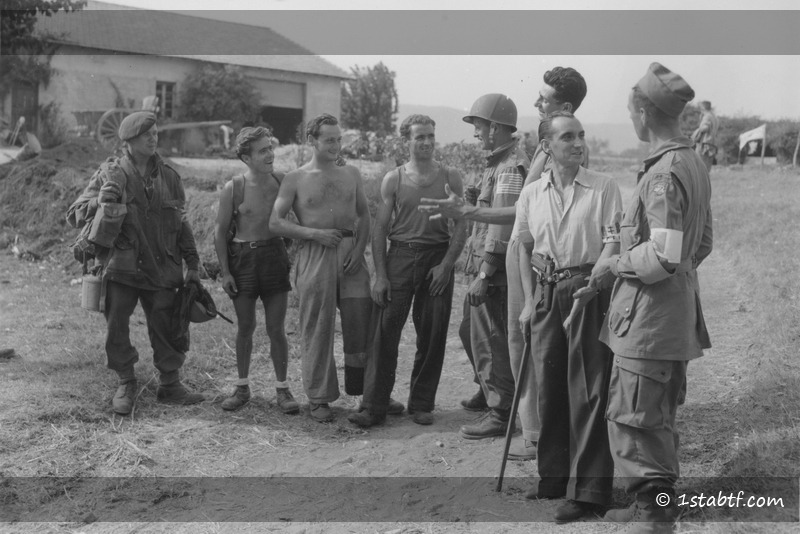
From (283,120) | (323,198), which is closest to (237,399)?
(323,198)

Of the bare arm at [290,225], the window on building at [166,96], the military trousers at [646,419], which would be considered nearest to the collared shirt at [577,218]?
the military trousers at [646,419]

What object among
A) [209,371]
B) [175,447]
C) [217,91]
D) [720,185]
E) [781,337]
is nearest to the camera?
[175,447]

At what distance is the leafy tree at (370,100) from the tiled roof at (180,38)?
4.06 meters

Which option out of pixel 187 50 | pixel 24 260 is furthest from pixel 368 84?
pixel 24 260

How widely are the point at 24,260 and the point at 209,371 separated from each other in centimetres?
532

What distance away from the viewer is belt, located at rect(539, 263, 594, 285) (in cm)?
383

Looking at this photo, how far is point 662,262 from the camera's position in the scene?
127 inches

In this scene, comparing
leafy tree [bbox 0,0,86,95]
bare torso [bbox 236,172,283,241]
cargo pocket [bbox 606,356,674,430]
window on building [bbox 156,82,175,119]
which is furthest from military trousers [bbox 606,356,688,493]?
window on building [bbox 156,82,175,119]

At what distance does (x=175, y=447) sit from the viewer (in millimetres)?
4965

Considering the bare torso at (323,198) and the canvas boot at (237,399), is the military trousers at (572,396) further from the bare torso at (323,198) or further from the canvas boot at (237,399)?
the canvas boot at (237,399)

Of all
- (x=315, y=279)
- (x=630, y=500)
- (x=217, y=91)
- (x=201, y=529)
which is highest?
(x=217, y=91)

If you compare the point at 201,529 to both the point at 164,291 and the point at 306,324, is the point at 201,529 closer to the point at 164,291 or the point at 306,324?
the point at 306,324

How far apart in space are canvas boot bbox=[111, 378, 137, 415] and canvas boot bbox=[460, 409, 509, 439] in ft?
7.65

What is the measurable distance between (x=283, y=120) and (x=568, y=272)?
3070cm
